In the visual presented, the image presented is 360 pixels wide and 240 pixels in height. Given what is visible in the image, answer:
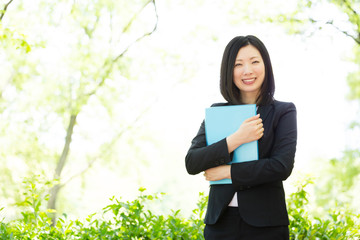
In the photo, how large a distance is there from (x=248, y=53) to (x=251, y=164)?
0.53 meters

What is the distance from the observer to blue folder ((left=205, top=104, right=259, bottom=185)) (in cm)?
178

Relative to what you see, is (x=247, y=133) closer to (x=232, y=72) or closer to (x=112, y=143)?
(x=232, y=72)

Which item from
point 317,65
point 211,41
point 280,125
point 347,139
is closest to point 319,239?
point 280,125

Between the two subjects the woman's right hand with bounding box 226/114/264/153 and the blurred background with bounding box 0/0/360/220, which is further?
the blurred background with bounding box 0/0/360/220

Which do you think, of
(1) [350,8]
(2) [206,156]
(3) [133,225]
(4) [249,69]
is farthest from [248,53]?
(1) [350,8]

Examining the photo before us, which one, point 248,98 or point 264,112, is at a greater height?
point 248,98

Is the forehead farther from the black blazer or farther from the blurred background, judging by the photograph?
the blurred background

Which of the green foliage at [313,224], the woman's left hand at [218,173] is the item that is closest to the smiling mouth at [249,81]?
the woman's left hand at [218,173]

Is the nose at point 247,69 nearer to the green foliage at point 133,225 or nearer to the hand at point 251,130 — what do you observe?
the hand at point 251,130

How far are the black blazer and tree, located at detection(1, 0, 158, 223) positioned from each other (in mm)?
10000

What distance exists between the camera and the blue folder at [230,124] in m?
1.78

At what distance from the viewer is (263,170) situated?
1697 mm

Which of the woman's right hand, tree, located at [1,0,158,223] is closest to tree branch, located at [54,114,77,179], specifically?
tree, located at [1,0,158,223]

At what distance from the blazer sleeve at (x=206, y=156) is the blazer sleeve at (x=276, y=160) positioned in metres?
0.07
